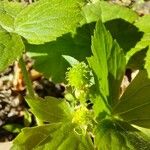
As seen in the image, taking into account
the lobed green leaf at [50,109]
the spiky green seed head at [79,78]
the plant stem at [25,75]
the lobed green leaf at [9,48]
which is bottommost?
the lobed green leaf at [50,109]

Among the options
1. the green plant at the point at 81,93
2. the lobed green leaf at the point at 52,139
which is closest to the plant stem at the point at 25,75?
the green plant at the point at 81,93

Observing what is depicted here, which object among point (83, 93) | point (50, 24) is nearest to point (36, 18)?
point (50, 24)

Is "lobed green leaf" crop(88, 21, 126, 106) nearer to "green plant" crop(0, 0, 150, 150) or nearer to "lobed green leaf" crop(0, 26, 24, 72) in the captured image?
"green plant" crop(0, 0, 150, 150)

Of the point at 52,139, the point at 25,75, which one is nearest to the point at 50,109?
the point at 52,139

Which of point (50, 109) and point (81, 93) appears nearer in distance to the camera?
point (81, 93)

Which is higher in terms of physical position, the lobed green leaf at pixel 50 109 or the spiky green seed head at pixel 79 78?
the spiky green seed head at pixel 79 78

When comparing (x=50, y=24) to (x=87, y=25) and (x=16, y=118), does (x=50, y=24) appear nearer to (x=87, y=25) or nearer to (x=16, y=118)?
(x=87, y=25)

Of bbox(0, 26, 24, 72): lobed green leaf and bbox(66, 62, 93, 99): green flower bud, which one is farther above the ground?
bbox(0, 26, 24, 72): lobed green leaf

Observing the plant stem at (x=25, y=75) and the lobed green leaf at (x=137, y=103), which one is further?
the plant stem at (x=25, y=75)

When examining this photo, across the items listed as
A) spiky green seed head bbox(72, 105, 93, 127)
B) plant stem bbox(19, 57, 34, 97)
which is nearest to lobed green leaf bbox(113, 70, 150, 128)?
spiky green seed head bbox(72, 105, 93, 127)

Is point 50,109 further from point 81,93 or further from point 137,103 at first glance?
point 137,103

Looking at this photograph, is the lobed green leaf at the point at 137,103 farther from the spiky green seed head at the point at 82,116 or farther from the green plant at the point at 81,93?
the spiky green seed head at the point at 82,116
